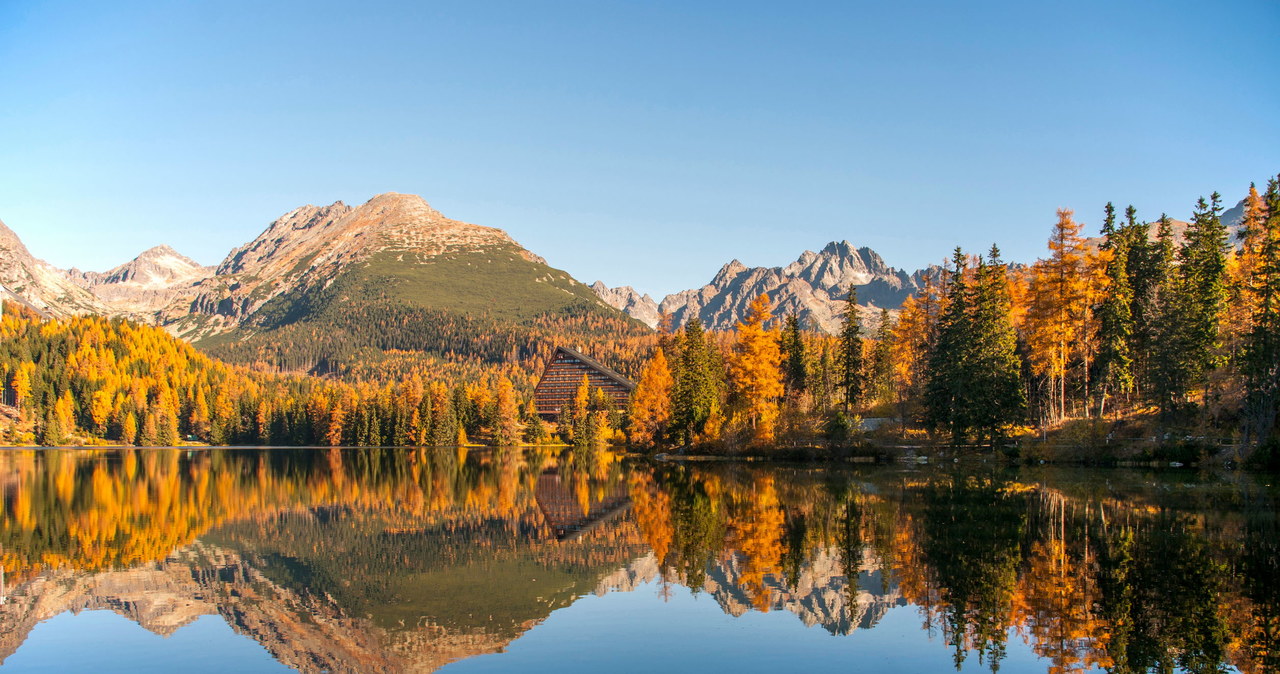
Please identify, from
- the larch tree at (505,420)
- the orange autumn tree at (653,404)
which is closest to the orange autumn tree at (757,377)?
the orange autumn tree at (653,404)

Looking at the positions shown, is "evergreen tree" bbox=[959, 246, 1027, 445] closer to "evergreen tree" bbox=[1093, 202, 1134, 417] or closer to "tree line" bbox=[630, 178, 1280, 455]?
"tree line" bbox=[630, 178, 1280, 455]

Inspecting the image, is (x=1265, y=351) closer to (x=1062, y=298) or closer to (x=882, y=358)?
(x=1062, y=298)

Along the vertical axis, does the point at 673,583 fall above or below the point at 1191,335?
below

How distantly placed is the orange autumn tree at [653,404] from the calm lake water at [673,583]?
4976 cm

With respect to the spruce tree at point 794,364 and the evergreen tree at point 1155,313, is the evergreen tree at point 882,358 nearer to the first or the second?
the spruce tree at point 794,364

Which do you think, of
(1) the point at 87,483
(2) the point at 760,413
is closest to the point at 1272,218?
(2) the point at 760,413

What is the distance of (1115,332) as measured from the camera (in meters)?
67.3

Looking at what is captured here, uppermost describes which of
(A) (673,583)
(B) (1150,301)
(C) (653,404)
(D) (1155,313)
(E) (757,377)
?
(B) (1150,301)

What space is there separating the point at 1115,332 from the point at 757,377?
30368mm

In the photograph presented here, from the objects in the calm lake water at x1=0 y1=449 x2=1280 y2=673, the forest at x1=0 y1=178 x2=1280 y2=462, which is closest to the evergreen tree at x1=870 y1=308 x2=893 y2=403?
the forest at x1=0 y1=178 x2=1280 y2=462

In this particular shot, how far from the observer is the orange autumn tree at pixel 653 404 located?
98625 mm

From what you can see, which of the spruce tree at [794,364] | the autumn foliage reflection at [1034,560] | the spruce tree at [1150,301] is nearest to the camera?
the autumn foliage reflection at [1034,560]

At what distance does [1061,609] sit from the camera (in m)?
20.7

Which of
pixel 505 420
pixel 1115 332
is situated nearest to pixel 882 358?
pixel 1115 332
